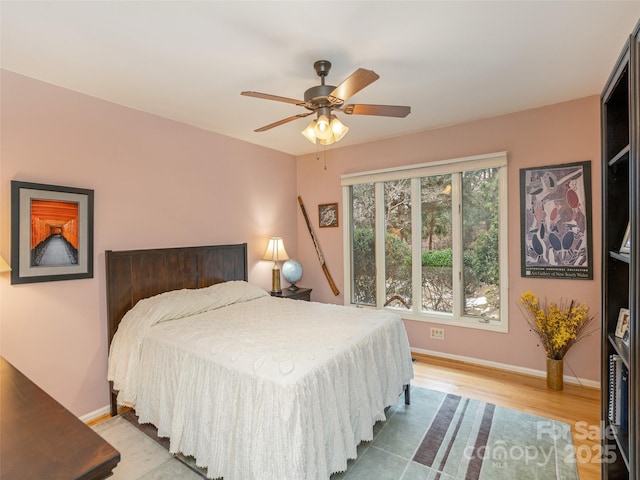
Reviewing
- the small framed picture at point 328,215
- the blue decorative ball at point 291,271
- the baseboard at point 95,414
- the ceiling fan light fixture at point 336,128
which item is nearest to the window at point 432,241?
the small framed picture at point 328,215

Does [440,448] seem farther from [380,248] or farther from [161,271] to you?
[161,271]

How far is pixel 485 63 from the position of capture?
2.20m

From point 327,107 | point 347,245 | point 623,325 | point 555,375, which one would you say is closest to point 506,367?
point 555,375

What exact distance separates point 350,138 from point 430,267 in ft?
6.04

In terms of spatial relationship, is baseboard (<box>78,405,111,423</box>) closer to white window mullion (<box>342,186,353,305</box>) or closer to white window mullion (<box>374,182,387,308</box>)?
white window mullion (<box>342,186,353,305</box>)

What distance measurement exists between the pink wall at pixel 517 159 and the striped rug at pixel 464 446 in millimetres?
863

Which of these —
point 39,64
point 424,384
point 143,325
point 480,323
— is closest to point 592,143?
point 480,323

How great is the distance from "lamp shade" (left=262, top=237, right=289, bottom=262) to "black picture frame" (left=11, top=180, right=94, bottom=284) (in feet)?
6.18

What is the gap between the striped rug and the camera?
187cm

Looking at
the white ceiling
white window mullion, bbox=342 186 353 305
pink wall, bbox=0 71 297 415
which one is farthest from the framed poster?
pink wall, bbox=0 71 297 415

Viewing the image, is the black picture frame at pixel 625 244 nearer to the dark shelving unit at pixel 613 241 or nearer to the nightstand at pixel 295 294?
the dark shelving unit at pixel 613 241

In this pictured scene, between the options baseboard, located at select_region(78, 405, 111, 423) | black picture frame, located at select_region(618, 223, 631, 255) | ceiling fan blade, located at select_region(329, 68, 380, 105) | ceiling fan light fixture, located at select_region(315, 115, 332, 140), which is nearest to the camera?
black picture frame, located at select_region(618, 223, 631, 255)

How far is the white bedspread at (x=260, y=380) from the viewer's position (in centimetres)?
147

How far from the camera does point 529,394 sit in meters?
2.75
